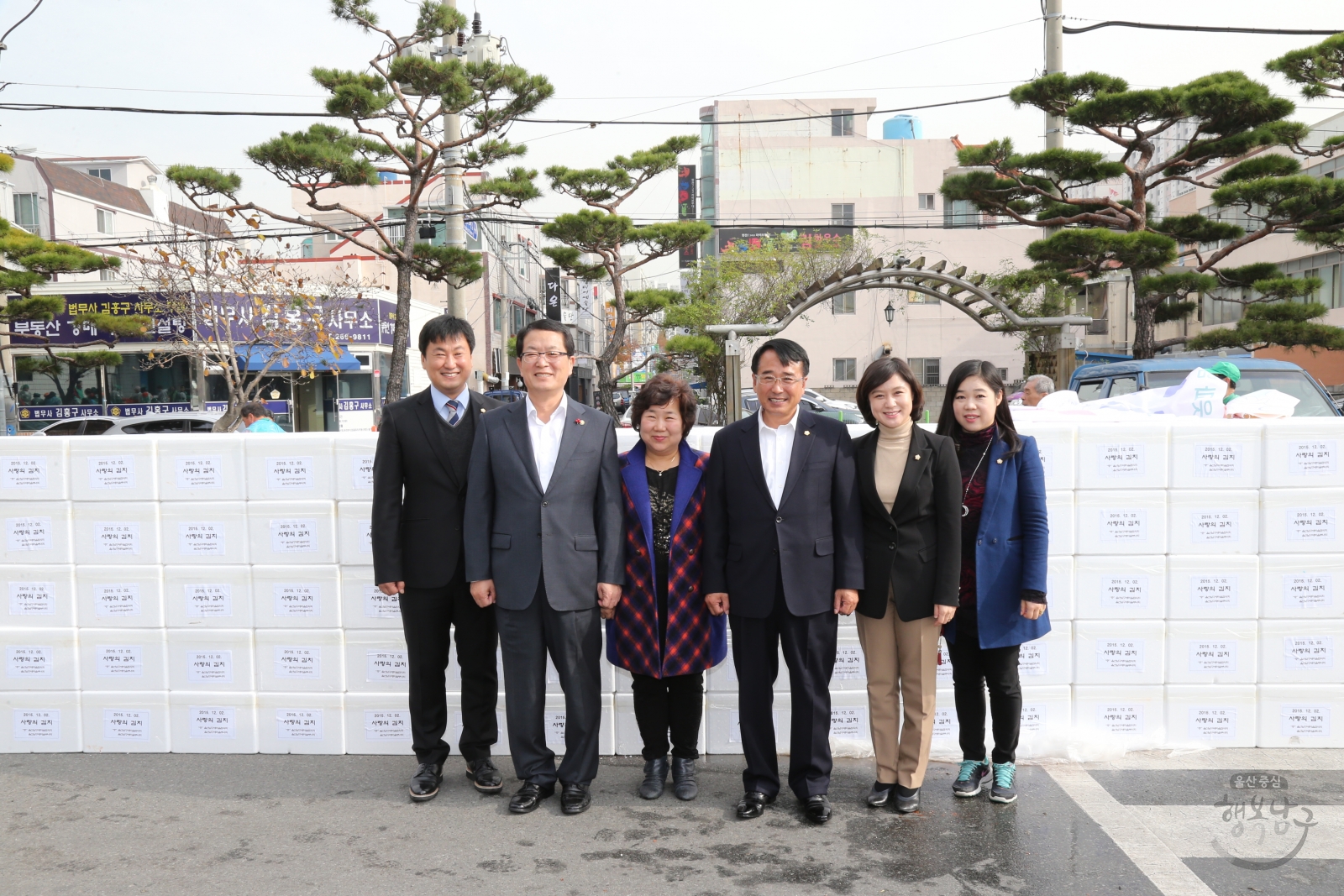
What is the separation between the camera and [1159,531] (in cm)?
402

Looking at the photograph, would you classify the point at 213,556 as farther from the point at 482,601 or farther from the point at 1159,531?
the point at 1159,531

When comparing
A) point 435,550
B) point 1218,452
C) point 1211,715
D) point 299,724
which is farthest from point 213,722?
point 1218,452

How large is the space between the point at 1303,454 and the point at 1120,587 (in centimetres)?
93

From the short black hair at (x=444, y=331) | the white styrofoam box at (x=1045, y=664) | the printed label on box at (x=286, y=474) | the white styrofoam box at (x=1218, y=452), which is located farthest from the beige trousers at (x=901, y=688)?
the printed label on box at (x=286, y=474)

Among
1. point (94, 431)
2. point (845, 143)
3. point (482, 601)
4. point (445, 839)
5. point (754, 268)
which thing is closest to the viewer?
point (445, 839)

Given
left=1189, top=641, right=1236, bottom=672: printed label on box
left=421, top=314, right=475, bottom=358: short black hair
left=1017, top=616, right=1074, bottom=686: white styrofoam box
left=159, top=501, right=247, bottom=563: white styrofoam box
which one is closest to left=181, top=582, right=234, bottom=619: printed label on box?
left=159, top=501, right=247, bottom=563: white styrofoam box

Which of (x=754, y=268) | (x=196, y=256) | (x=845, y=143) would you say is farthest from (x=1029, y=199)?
(x=845, y=143)

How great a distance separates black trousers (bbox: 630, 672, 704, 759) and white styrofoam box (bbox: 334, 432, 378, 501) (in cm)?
143

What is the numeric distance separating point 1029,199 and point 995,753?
15.1m

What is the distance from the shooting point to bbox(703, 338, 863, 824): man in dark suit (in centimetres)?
346

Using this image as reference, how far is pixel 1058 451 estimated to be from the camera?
4.00 m

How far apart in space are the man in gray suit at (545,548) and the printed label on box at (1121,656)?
2.12 metres

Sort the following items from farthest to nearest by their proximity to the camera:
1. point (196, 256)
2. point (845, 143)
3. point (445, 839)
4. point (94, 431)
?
point (845, 143) → point (196, 256) → point (94, 431) → point (445, 839)

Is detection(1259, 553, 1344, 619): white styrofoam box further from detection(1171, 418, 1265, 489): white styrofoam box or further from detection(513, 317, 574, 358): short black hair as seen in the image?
detection(513, 317, 574, 358): short black hair
